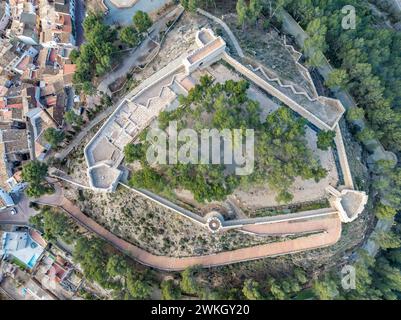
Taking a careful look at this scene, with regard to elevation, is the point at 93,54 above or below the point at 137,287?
above

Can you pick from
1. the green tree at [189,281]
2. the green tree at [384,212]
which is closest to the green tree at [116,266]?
the green tree at [189,281]

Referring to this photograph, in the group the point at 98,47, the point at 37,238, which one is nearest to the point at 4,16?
the point at 98,47

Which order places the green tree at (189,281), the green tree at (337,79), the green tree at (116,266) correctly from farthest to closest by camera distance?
the green tree at (337,79) → the green tree at (116,266) → the green tree at (189,281)

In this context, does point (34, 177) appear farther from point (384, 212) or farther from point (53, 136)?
point (384, 212)

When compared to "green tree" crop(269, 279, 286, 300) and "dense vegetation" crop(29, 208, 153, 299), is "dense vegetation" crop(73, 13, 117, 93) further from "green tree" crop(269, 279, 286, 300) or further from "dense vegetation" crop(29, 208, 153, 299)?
"green tree" crop(269, 279, 286, 300)

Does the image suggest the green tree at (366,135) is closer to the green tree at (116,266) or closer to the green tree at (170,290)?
the green tree at (170,290)

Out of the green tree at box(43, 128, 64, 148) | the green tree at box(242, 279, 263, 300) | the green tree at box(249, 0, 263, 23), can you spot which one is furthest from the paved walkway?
the green tree at box(249, 0, 263, 23)

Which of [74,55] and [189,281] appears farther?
[74,55]
